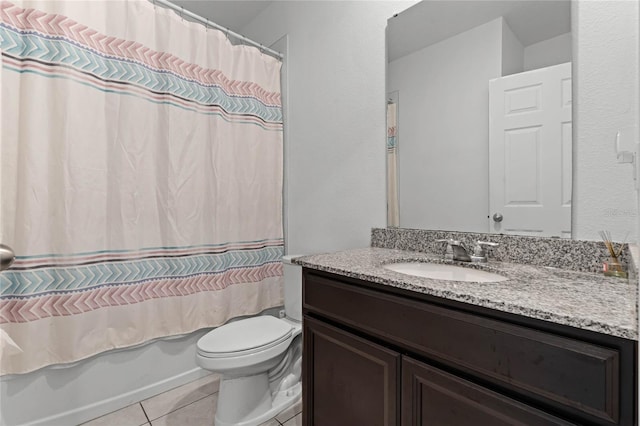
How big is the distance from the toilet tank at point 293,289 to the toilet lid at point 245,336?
0.17m

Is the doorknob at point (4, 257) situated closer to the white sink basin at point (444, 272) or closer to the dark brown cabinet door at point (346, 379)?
the dark brown cabinet door at point (346, 379)

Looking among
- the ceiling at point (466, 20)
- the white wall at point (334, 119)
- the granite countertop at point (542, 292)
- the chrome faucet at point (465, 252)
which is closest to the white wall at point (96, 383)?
the white wall at point (334, 119)

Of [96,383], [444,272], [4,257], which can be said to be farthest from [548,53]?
[96,383]

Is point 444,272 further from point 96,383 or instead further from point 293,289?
point 96,383

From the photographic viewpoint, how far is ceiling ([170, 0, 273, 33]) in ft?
7.60

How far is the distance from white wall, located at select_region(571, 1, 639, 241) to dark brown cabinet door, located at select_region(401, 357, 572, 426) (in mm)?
630

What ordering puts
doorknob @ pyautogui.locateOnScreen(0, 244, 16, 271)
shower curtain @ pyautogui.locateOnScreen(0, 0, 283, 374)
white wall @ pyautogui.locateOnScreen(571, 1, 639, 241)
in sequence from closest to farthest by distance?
doorknob @ pyautogui.locateOnScreen(0, 244, 16, 271)
white wall @ pyautogui.locateOnScreen(571, 1, 639, 241)
shower curtain @ pyautogui.locateOnScreen(0, 0, 283, 374)

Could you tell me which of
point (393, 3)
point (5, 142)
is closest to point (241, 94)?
point (393, 3)

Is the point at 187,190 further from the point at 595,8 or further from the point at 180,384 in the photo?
the point at 595,8

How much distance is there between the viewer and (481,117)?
4.21 ft

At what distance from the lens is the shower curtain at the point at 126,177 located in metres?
1.35

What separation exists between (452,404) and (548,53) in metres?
1.20

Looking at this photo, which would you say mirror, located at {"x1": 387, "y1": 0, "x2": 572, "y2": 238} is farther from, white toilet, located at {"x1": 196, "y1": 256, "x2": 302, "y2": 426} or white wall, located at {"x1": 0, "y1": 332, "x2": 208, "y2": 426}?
white wall, located at {"x1": 0, "y1": 332, "x2": 208, "y2": 426}

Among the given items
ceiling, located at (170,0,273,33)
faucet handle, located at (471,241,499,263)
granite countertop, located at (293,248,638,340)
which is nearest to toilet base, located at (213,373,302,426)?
granite countertop, located at (293,248,638,340)
